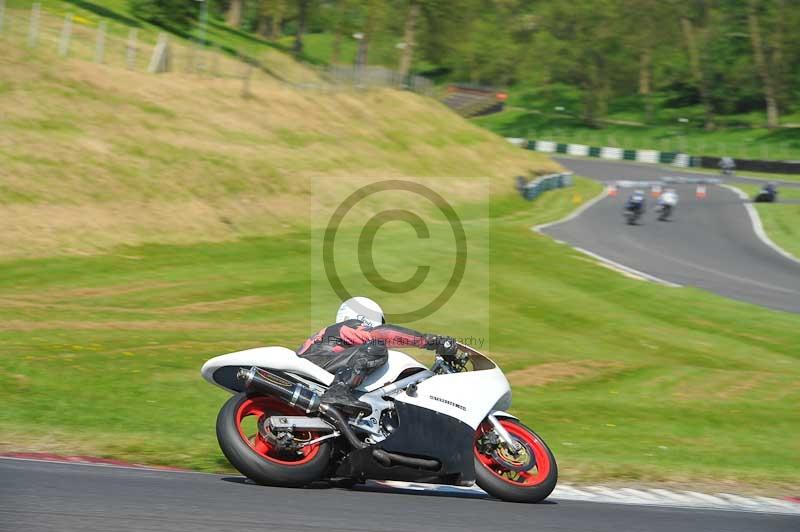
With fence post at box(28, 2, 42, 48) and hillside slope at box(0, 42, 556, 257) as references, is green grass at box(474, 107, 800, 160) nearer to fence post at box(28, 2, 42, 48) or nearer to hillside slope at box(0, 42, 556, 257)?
hillside slope at box(0, 42, 556, 257)

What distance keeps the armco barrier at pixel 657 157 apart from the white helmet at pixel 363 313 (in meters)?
70.0

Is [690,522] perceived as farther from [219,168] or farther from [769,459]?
[219,168]

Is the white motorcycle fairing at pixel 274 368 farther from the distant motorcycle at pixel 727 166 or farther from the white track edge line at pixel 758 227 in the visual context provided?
the distant motorcycle at pixel 727 166

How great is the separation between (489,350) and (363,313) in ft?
32.8

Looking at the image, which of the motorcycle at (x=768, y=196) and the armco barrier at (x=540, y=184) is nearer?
the armco barrier at (x=540, y=184)

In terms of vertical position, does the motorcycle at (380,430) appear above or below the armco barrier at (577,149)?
below

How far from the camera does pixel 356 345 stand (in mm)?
8102

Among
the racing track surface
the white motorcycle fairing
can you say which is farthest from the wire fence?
the white motorcycle fairing

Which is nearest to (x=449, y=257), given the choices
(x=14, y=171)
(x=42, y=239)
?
(x=42, y=239)

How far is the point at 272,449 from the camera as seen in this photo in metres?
7.92

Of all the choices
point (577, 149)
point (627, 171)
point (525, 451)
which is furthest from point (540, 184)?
point (525, 451)

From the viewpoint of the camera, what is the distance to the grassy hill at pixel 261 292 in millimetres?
11430

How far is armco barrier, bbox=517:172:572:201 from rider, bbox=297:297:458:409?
41.1 meters

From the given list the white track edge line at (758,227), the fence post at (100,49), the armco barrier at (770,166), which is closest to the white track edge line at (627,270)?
the white track edge line at (758,227)
